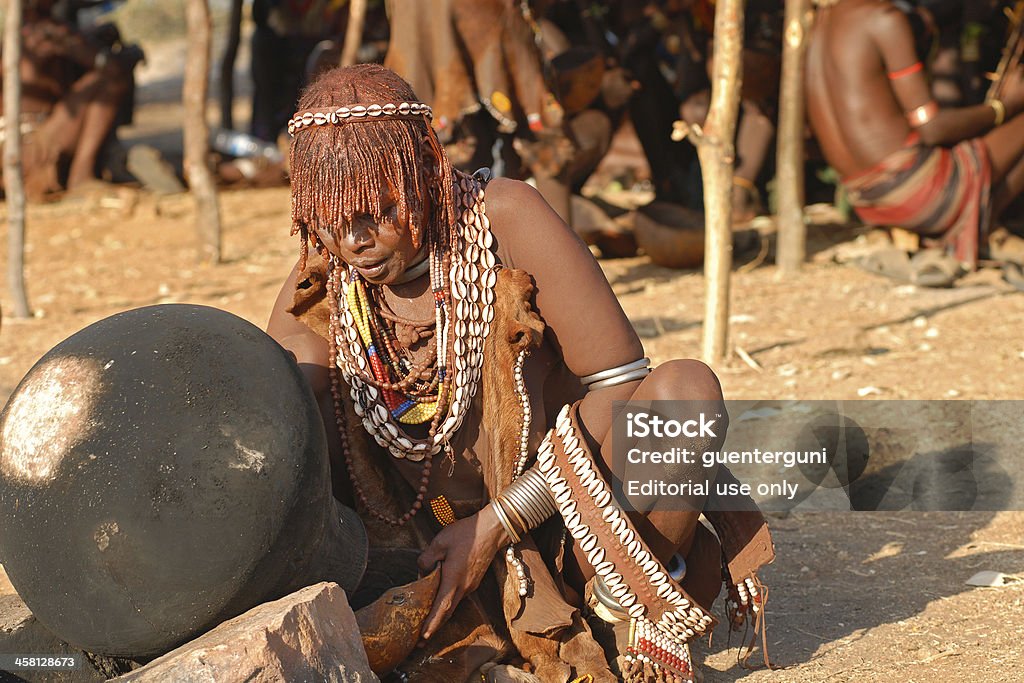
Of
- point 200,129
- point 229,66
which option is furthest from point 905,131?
point 229,66

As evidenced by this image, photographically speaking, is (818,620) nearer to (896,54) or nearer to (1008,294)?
(1008,294)

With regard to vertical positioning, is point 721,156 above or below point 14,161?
above

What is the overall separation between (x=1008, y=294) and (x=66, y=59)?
8.66 meters

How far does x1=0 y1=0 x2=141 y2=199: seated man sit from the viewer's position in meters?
11.2

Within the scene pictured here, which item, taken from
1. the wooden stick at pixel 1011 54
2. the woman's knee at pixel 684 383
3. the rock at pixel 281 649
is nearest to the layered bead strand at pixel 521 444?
the woman's knee at pixel 684 383

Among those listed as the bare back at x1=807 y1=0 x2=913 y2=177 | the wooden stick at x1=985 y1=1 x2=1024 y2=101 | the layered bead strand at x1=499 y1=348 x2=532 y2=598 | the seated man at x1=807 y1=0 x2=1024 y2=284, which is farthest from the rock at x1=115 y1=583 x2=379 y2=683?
the wooden stick at x1=985 y1=1 x2=1024 y2=101

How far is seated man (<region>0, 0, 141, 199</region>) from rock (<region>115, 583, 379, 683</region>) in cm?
960

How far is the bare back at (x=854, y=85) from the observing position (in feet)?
23.0

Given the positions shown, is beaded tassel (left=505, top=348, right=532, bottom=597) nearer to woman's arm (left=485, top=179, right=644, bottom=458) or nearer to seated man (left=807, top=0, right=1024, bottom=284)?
woman's arm (left=485, top=179, right=644, bottom=458)

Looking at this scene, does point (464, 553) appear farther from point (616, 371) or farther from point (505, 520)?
point (616, 371)

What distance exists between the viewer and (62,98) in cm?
1164

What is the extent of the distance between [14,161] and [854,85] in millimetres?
4637

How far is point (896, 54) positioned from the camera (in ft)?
22.9

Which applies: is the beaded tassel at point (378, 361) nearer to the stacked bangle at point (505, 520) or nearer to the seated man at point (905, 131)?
the stacked bangle at point (505, 520)
